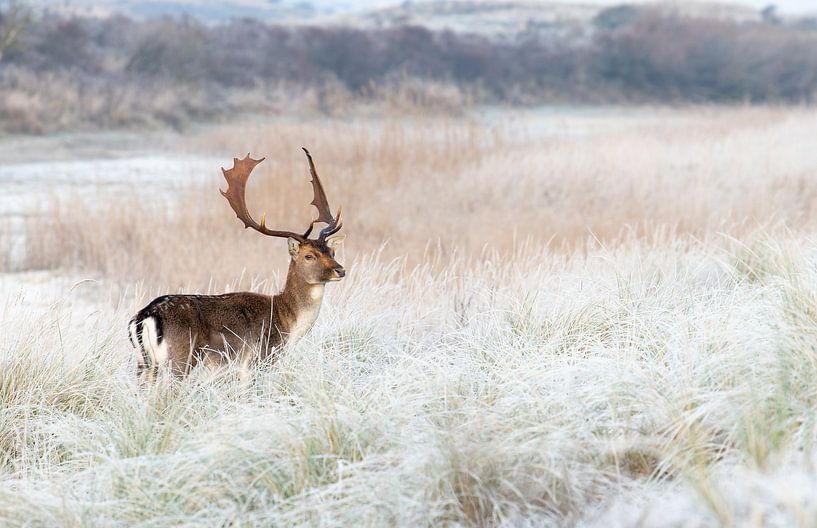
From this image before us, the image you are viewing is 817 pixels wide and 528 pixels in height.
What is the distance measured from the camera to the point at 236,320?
4059mm

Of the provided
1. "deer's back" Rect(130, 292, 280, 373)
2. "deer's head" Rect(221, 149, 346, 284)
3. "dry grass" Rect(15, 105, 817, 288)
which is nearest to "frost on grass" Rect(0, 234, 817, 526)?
"deer's back" Rect(130, 292, 280, 373)

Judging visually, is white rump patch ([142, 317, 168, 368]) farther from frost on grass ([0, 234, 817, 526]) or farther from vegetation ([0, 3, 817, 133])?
vegetation ([0, 3, 817, 133])

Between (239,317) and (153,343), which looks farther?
(239,317)

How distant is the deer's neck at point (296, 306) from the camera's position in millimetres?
4120

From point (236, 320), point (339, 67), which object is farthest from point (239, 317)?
point (339, 67)

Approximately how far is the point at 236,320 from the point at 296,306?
243 mm

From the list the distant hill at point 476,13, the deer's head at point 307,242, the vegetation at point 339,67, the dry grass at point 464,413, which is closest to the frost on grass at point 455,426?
the dry grass at point 464,413

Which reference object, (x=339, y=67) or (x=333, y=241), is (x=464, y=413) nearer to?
(x=333, y=241)

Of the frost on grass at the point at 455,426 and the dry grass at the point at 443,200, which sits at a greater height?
the frost on grass at the point at 455,426

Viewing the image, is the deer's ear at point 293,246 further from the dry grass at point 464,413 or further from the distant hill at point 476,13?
the distant hill at point 476,13

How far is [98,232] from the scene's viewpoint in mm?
8523

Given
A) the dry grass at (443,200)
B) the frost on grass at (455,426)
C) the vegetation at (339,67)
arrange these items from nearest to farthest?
the frost on grass at (455,426)
the dry grass at (443,200)
the vegetation at (339,67)

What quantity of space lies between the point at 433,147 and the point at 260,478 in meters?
8.44

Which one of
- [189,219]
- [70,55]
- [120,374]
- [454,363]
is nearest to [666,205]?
[189,219]
